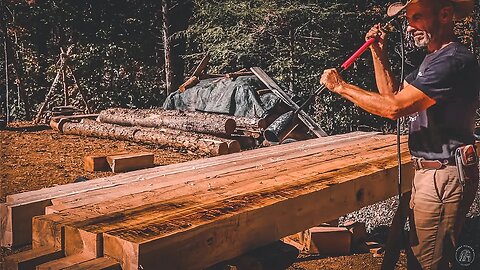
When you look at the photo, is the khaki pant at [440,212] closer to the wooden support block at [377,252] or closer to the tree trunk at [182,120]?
the wooden support block at [377,252]

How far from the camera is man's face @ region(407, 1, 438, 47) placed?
2760mm

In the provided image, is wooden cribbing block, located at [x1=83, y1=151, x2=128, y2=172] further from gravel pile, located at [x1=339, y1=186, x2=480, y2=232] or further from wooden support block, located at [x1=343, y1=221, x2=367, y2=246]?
wooden support block, located at [x1=343, y1=221, x2=367, y2=246]

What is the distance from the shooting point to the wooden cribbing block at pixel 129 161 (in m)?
6.97

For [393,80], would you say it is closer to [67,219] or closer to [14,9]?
[67,219]

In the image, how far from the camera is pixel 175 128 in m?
10.0

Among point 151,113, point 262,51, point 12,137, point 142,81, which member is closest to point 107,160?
point 151,113

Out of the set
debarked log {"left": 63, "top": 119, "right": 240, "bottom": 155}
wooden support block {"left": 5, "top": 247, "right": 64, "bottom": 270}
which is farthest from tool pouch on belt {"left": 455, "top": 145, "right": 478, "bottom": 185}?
debarked log {"left": 63, "top": 119, "right": 240, "bottom": 155}

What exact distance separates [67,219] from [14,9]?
47.4 ft

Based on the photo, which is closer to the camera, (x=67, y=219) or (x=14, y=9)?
(x=67, y=219)

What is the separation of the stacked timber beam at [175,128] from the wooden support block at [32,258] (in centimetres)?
644

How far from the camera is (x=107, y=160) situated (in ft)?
23.7

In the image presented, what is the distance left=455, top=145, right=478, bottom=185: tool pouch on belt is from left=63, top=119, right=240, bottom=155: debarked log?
5873mm

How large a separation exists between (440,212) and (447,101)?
61 cm

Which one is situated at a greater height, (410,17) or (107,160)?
(410,17)
